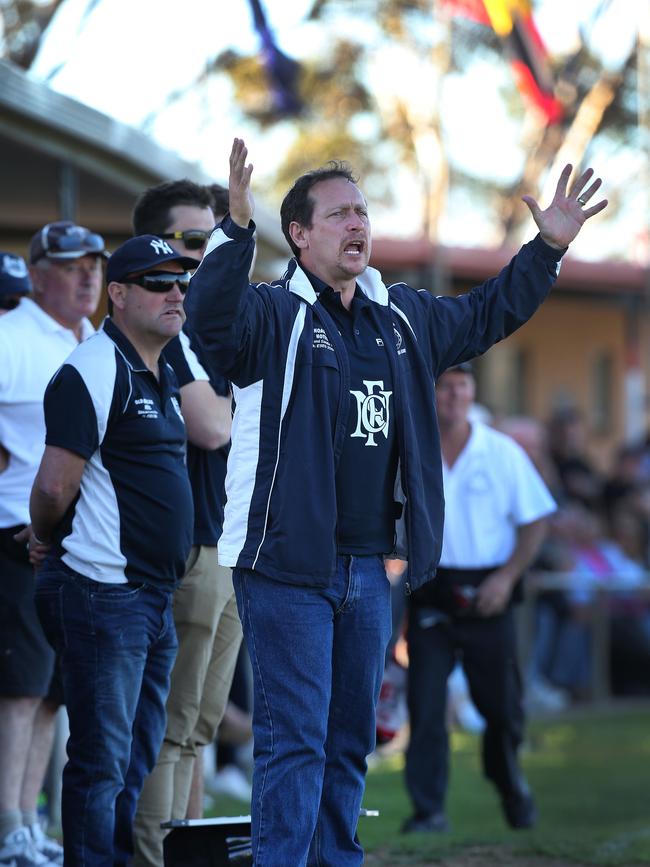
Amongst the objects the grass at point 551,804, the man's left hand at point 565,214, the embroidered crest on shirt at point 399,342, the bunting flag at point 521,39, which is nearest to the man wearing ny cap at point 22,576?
the grass at point 551,804

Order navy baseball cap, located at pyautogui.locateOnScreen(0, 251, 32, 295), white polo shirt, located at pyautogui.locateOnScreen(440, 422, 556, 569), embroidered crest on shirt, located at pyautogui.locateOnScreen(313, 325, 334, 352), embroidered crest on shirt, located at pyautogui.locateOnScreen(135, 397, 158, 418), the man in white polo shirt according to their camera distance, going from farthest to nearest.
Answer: white polo shirt, located at pyautogui.locateOnScreen(440, 422, 556, 569) < the man in white polo shirt < navy baseball cap, located at pyautogui.locateOnScreen(0, 251, 32, 295) < embroidered crest on shirt, located at pyautogui.locateOnScreen(135, 397, 158, 418) < embroidered crest on shirt, located at pyautogui.locateOnScreen(313, 325, 334, 352)

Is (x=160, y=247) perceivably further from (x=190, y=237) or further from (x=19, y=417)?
(x=19, y=417)

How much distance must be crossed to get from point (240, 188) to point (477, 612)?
3.97 meters

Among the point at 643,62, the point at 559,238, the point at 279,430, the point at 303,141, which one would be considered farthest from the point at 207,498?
the point at 303,141

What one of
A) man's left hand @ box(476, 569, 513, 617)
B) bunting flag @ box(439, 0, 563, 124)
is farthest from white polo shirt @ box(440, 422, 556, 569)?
bunting flag @ box(439, 0, 563, 124)

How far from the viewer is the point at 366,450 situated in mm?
4418

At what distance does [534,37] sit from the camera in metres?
18.6

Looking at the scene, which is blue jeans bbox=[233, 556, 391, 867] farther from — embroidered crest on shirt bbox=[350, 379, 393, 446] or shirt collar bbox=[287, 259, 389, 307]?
shirt collar bbox=[287, 259, 389, 307]

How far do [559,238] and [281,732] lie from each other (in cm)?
182

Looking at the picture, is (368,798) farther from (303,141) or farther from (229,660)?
(303,141)

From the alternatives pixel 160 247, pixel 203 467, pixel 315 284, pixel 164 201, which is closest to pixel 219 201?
pixel 164 201

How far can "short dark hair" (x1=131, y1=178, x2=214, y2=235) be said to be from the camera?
223 inches

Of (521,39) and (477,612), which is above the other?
(521,39)

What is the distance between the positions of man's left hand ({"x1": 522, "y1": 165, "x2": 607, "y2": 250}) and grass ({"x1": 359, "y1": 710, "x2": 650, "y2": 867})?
9.09 feet
